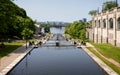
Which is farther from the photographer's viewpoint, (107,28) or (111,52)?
(107,28)

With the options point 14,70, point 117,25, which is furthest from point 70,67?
point 117,25

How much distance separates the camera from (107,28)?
77125mm

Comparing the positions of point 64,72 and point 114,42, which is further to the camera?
point 114,42

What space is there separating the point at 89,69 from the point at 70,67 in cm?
268

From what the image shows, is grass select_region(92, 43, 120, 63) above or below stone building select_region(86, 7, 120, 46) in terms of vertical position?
below

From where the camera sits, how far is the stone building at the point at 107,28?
218 feet

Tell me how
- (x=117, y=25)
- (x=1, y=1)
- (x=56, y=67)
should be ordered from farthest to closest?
(x=117, y=25) → (x=1, y=1) → (x=56, y=67)

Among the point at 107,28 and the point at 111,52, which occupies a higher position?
the point at 107,28

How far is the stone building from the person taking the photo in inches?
2618

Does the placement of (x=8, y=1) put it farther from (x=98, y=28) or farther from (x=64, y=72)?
(x=98, y=28)

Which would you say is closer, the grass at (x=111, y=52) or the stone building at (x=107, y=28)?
the grass at (x=111, y=52)

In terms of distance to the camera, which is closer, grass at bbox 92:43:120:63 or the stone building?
grass at bbox 92:43:120:63

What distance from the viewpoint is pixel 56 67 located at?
1487 inches

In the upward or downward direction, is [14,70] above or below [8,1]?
below
